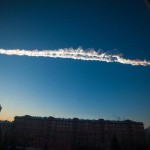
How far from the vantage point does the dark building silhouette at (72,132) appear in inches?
2847

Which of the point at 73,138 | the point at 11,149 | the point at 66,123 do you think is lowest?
the point at 11,149

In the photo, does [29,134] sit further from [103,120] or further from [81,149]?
[103,120]

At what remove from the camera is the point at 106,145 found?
71500 mm

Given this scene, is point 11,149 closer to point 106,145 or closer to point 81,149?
point 81,149

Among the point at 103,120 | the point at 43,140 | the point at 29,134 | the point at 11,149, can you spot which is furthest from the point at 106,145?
the point at 11,149

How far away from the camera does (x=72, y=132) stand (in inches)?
2936

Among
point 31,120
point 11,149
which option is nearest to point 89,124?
point 31,120

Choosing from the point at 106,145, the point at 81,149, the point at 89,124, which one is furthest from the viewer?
the point at 89,124

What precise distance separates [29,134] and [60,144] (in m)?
15.1

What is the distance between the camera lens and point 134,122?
77.9 meters

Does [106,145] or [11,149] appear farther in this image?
[106,145]

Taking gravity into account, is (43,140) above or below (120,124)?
below

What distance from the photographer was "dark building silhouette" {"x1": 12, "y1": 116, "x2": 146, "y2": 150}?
72.3 metres

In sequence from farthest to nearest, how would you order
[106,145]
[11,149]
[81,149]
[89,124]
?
[89,124] < [106,145] < [81,149] < [11,149]
